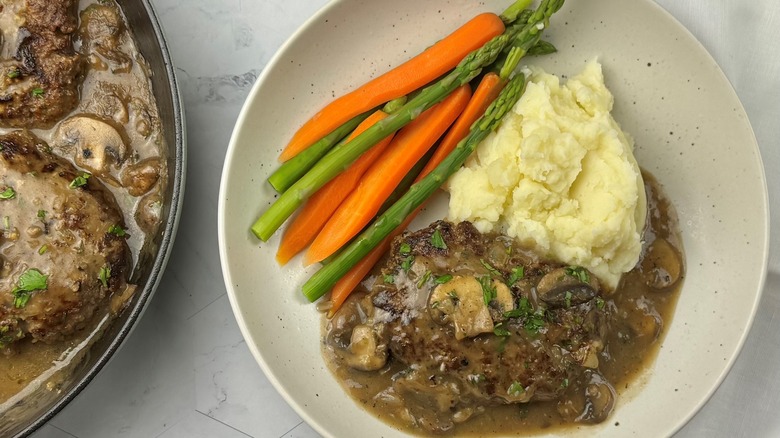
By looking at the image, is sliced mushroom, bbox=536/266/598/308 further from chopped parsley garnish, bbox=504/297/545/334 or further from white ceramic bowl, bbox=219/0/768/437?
white ceramic bowl, bbox=219/0/768/437

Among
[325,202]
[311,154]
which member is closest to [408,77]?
[311,154]

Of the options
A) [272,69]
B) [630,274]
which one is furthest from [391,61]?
[630,274]

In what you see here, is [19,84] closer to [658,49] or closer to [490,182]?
[490,182]

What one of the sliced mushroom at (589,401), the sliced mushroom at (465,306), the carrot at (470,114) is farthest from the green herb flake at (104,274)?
the sliced mushroom at (589,401)

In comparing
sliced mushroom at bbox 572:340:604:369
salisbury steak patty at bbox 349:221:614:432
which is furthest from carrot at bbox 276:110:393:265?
sliced mushroom at bbox 572:340:604:369

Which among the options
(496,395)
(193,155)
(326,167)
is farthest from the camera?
(193,155)

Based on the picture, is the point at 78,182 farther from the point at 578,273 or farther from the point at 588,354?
the point at 588,354

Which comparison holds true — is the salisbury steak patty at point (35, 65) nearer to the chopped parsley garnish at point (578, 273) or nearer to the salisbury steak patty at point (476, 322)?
the salisbury steak patty at point (476, 322)
